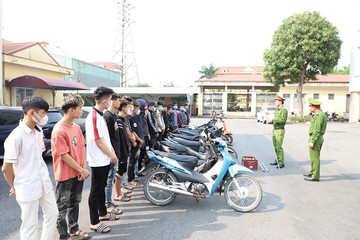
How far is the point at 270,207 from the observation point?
4.32 m

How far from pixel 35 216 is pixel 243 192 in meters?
2.82

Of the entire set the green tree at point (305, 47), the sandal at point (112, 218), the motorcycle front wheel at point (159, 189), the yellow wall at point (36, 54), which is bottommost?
the sandal at point (112, 218)

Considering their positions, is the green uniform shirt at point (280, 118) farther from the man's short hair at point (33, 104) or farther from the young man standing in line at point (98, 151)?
the man's short hair at point (33, 104)

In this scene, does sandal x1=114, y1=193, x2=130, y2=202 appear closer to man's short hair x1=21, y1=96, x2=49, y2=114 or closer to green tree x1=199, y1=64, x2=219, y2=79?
man's short hair x1=21, y1=96, x2=49, y2=114

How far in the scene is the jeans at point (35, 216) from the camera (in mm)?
2496

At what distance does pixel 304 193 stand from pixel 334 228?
1.45 m

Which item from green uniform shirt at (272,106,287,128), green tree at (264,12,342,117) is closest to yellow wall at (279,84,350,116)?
green tree at (264,12,342,117)

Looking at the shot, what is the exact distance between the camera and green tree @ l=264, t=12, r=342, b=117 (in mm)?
23609

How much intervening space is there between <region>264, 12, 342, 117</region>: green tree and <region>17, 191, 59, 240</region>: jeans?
24.7 metres

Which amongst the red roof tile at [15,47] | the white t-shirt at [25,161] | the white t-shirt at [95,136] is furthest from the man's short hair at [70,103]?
the red roof tile at [15,47]

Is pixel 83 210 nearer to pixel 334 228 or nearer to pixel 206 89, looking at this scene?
pixel 334 228

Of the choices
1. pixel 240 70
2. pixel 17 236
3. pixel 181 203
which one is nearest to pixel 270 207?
pixel 181 203

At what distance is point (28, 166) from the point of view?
2492 millimetres

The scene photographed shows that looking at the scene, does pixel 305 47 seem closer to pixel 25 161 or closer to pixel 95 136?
pixel 95 136
